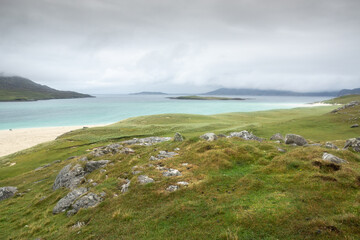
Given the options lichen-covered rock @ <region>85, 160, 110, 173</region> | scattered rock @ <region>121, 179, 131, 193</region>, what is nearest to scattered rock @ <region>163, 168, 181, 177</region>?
scattered rock @ <region>121, 179, 131, 193</region>

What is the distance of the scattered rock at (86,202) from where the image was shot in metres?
15.2

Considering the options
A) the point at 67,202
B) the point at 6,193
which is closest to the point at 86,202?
the point at 67,202

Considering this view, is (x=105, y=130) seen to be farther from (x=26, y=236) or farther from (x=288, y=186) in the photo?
(x=288, y=186)

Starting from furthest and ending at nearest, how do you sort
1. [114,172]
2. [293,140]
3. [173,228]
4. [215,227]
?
[293,140], [114,172], [173,228], [215,227]

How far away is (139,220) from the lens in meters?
12.0

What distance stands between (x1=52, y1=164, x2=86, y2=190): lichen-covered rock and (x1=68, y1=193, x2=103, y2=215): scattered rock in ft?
18.4

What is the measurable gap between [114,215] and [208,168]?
354 inches

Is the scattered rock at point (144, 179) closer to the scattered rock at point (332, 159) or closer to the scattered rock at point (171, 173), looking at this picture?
the scattered rock at point (171, 173)

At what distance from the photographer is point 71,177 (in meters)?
22.1

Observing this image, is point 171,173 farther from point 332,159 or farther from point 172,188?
point 332,159

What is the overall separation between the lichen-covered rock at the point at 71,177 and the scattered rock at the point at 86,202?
5623 mm

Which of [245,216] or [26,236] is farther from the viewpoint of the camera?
[26,236]

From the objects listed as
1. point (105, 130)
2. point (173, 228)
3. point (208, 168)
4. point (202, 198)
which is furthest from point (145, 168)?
point (105, 130)

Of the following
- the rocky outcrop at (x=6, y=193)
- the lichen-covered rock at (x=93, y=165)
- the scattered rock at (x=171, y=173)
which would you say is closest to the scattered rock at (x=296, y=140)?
the scattered rock at (x=171, y=173)
